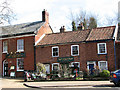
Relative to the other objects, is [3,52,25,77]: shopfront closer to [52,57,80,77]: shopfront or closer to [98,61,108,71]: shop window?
[52,57,80,77]: shopfront

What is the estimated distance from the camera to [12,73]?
89.6 ft

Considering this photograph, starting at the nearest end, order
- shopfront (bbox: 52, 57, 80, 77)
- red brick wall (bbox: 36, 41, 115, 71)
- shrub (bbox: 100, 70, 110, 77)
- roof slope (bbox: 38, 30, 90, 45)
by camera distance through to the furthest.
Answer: shrub (bbox: 100, 70, 110, 77) → red brick wall (bbox: 36, 41, 115, 71) → shopfront (bbox: 52, 57, 80, 77) → roof slope (bbox: 38, 30, 90, 45)

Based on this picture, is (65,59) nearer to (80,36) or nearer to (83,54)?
(83,54)

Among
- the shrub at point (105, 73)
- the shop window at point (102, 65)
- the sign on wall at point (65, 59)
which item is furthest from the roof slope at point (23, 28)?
the shrub at point (105, 73)

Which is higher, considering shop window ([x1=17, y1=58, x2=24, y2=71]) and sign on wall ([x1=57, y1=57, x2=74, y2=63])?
sign on wall ([x1=57, y1=57, x2=74, y2=63])

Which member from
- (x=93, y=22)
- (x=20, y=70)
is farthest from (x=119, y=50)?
(x=93, y=22)

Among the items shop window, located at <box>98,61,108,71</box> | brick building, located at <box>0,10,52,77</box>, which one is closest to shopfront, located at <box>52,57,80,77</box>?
shop window, located at <box>98,61,108,71</box>

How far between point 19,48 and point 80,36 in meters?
9.88

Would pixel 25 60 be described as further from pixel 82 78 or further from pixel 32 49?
pixel 82 78

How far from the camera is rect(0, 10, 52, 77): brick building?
2750cm

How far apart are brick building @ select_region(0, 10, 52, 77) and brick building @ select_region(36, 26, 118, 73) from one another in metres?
1.32

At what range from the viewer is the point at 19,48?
28.5 metres

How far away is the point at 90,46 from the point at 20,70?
11505 millimetres

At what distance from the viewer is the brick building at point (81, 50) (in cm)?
2298
